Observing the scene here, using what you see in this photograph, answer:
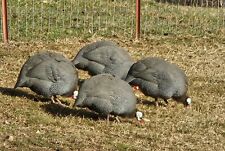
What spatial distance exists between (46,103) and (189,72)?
2.72 m

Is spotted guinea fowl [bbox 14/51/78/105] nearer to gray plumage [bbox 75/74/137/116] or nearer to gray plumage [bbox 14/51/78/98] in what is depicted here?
gray plumage [bbox 14/51/78/98]

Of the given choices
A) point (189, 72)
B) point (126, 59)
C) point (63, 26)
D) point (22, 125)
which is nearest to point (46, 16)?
point (63, 26)

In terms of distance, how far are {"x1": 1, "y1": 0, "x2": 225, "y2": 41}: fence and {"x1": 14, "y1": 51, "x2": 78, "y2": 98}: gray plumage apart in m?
3.65

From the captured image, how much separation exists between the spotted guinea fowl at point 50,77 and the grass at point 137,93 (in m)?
0.18

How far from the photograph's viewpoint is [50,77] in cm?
697

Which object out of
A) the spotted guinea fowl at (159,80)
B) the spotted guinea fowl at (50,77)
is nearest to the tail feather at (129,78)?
the spotted guinea fowl at (159,80)

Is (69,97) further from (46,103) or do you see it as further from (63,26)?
(63,26)

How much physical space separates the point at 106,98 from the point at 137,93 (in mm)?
1360

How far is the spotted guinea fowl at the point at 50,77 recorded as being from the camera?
22.8 feet

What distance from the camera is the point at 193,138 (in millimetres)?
6285

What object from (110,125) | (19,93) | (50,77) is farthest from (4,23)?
(110,125)

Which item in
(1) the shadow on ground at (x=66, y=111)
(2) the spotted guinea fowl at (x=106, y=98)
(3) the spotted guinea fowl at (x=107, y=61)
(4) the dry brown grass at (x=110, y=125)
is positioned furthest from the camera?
(3) the spotted guinea fowl at (x=107, y=61)

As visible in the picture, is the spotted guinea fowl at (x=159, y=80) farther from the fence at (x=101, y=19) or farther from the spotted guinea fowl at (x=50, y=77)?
the fence at (x=101, y=19)

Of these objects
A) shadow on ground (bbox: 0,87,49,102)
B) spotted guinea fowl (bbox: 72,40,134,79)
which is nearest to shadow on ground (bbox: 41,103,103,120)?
shadow on ground (bbox: 0,87,49,102)
